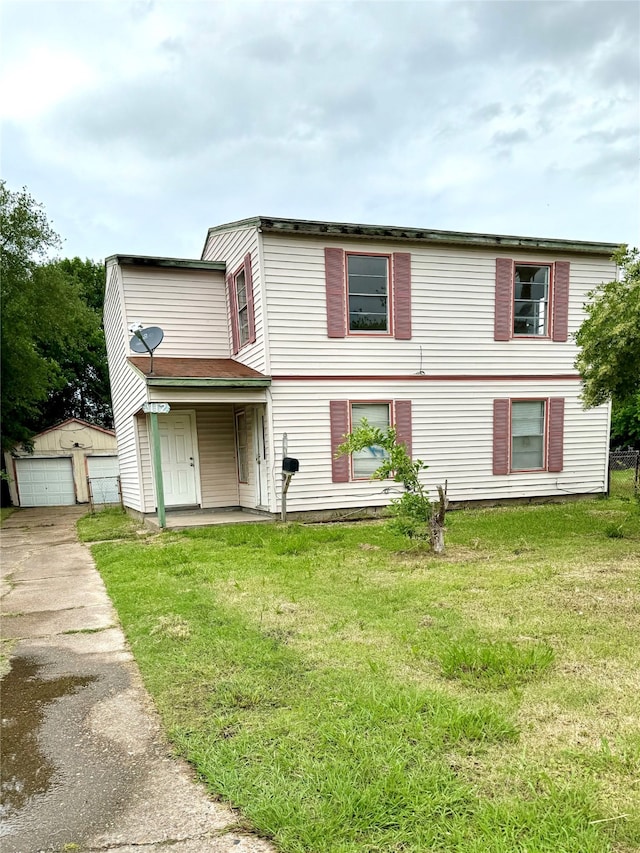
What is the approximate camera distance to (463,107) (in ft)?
39.9

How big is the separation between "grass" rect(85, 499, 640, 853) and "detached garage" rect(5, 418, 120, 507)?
15.2m

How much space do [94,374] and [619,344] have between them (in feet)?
89.3

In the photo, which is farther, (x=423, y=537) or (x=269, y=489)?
(x=269, y=489)

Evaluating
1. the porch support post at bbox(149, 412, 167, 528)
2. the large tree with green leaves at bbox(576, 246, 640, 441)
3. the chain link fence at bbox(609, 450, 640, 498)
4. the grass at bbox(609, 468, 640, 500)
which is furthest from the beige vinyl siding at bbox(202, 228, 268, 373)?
the chain link fence at bbox(609, 450, 640, 498)

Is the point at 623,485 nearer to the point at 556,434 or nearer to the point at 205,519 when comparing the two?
the point at 556,434

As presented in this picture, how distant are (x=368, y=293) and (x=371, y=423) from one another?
7.95 ft

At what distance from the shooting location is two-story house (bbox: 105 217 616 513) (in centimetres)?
877

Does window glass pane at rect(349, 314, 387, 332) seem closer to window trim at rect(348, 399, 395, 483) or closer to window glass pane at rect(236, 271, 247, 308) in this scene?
window trim at rect(348, 399, 395, 483)

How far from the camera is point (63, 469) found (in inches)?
755

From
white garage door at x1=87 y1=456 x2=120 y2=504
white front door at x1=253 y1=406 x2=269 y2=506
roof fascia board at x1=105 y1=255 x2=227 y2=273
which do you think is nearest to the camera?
white front door at x1=253 y1=406 x2=269 y2=506

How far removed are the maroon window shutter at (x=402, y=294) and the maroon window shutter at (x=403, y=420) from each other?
4.03ft

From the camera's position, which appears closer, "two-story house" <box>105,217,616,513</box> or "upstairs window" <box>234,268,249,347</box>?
"two-story house" <box>105,217,616,513</box>

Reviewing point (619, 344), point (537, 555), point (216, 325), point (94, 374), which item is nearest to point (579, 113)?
point (619, 344)

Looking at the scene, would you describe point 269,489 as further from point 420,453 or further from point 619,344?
point 619,344
